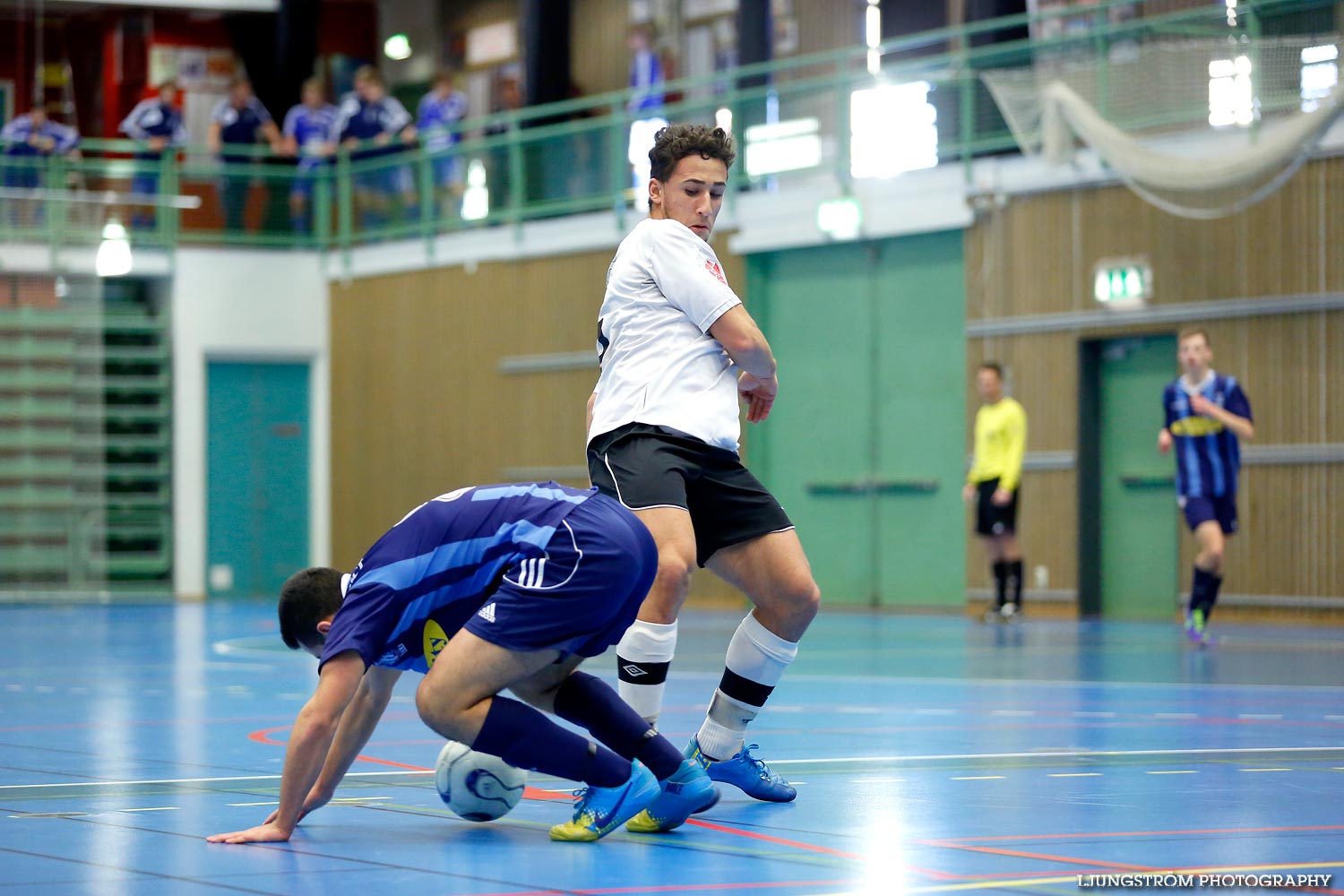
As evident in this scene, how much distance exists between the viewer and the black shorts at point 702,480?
5.08m

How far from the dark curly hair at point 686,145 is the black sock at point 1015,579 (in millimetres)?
10971

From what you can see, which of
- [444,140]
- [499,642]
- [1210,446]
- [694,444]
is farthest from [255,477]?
[499,642]

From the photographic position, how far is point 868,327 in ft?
61.7

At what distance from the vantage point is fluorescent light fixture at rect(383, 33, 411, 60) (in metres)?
29.3

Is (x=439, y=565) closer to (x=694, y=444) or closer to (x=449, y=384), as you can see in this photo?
(x=694, y=444)

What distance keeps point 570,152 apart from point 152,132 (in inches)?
242

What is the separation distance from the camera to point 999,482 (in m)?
15.7

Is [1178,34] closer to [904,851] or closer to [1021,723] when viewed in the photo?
[1021,723]

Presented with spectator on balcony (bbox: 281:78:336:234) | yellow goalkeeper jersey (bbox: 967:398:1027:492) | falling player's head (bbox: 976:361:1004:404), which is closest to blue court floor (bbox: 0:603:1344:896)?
yellow goalkeeper jersey (bbox: 967:398:1027:492)

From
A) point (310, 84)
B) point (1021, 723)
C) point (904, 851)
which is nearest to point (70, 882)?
point (904, 851)

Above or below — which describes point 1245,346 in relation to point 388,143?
below

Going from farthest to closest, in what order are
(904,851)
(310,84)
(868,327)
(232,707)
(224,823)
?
(310,84)
(868,327)
(232,707)
(224,823)
(904,851)

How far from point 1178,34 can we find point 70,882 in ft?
43.1

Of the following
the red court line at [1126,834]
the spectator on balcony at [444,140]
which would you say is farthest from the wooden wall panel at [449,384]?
the red court line at [1126,834]
